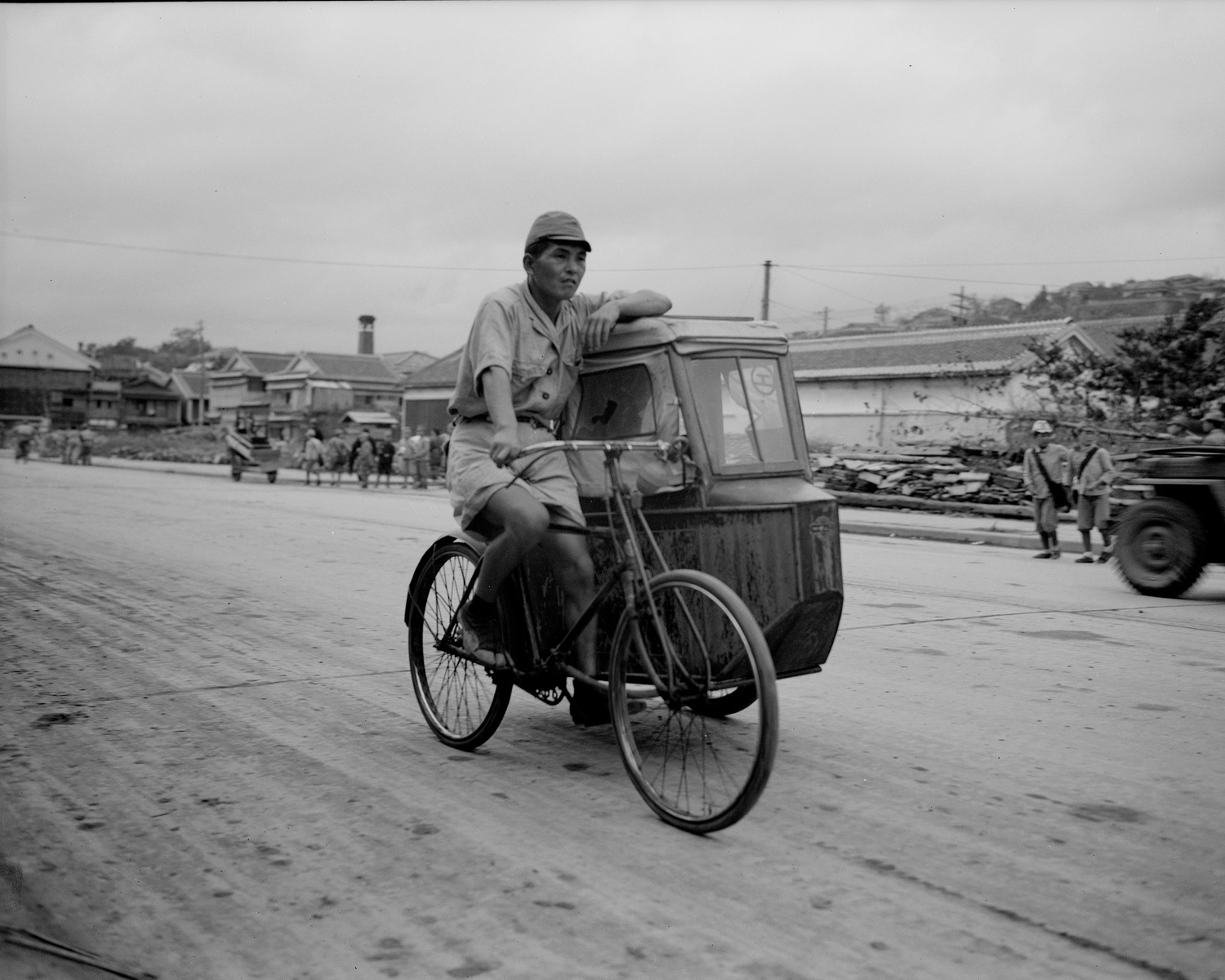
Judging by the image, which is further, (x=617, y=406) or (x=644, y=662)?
(x=617, y=406)

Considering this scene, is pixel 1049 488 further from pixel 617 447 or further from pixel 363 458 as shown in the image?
pixel 363 458

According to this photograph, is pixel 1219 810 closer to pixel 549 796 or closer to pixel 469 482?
pixel 549 796

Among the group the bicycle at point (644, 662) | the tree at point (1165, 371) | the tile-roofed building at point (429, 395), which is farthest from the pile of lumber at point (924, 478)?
the tile-roofed building at point (429, 395)

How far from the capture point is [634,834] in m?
3.67

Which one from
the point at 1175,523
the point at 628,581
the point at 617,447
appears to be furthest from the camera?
the point at 1175,523

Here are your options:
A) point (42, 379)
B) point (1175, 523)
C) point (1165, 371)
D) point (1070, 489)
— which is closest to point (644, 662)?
point (1175, 523)

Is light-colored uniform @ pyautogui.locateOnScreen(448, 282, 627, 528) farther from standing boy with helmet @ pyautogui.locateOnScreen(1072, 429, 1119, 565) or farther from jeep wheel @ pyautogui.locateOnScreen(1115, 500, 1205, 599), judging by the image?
standing boy with helmet @ pyautogui.locateOnScreen(1072, 429, 1119, 565)

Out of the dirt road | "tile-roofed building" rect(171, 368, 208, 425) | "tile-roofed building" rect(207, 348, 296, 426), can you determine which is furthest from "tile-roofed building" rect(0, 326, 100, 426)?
the dirt road

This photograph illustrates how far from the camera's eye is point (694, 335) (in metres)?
Result: 4.39

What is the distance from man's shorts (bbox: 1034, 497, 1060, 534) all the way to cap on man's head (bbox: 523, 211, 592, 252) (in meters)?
11.2

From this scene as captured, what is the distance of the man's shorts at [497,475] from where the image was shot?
13.9 feet

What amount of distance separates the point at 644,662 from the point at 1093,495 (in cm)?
1185

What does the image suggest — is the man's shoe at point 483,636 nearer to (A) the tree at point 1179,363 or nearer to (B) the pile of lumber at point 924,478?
(B) the pile of lumber at point 924,478

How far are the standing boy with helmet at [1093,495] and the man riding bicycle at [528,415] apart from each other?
36.1ft
